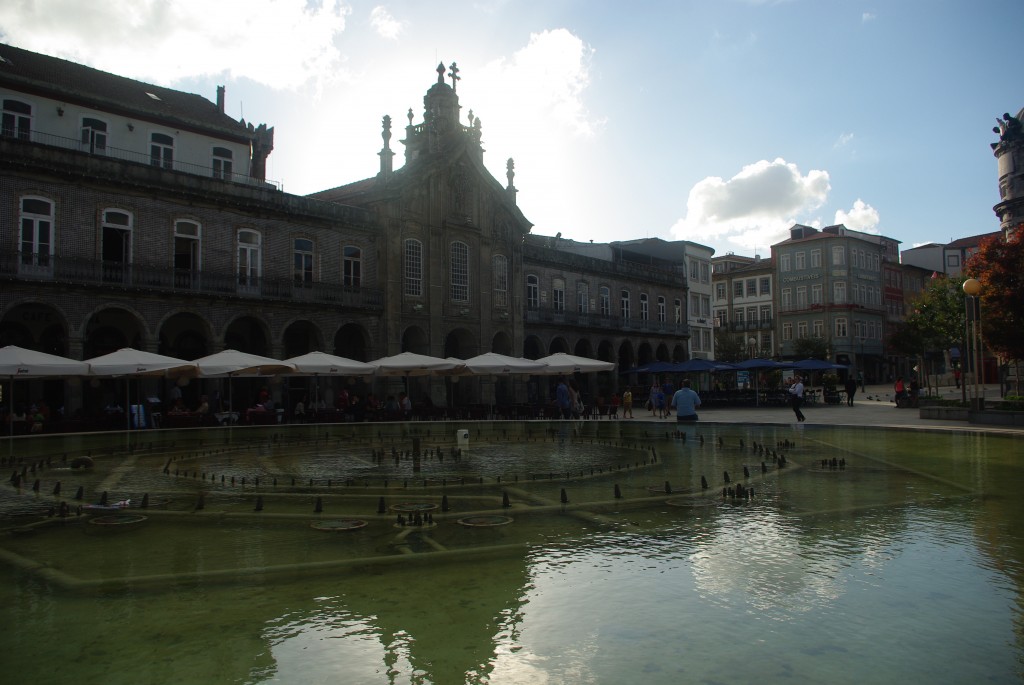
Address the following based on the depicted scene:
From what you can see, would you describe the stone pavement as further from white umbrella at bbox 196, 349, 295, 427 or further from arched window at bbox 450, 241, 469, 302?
arched window at bbox 450, 241, 469, 302

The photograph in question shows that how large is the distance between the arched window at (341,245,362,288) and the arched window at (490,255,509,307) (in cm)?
868

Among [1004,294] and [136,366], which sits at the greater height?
[1004,294]

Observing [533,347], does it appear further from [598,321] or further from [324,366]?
[324,366]

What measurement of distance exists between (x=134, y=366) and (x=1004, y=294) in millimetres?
25638

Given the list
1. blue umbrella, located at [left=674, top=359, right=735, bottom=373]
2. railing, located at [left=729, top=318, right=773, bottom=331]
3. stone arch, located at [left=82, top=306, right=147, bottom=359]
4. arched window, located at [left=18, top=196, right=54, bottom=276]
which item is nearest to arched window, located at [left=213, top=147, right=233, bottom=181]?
stone arch, located at [left=82, top=306, right=147, bottom=359]

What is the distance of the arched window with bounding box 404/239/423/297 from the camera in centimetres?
3866

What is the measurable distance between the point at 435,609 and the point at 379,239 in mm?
33726

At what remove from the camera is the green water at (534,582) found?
431 cm

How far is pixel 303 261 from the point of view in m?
35.1

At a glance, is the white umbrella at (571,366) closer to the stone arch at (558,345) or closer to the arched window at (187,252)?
the arched window at (187,252)

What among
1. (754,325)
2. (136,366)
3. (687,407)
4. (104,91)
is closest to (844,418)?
(687,407)

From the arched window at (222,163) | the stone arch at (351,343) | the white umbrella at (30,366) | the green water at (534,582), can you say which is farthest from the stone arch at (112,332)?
the green water at (534,582)

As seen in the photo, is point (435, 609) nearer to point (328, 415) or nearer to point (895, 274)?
point (328, 415)

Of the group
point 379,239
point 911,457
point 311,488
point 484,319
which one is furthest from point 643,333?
point 311,488
